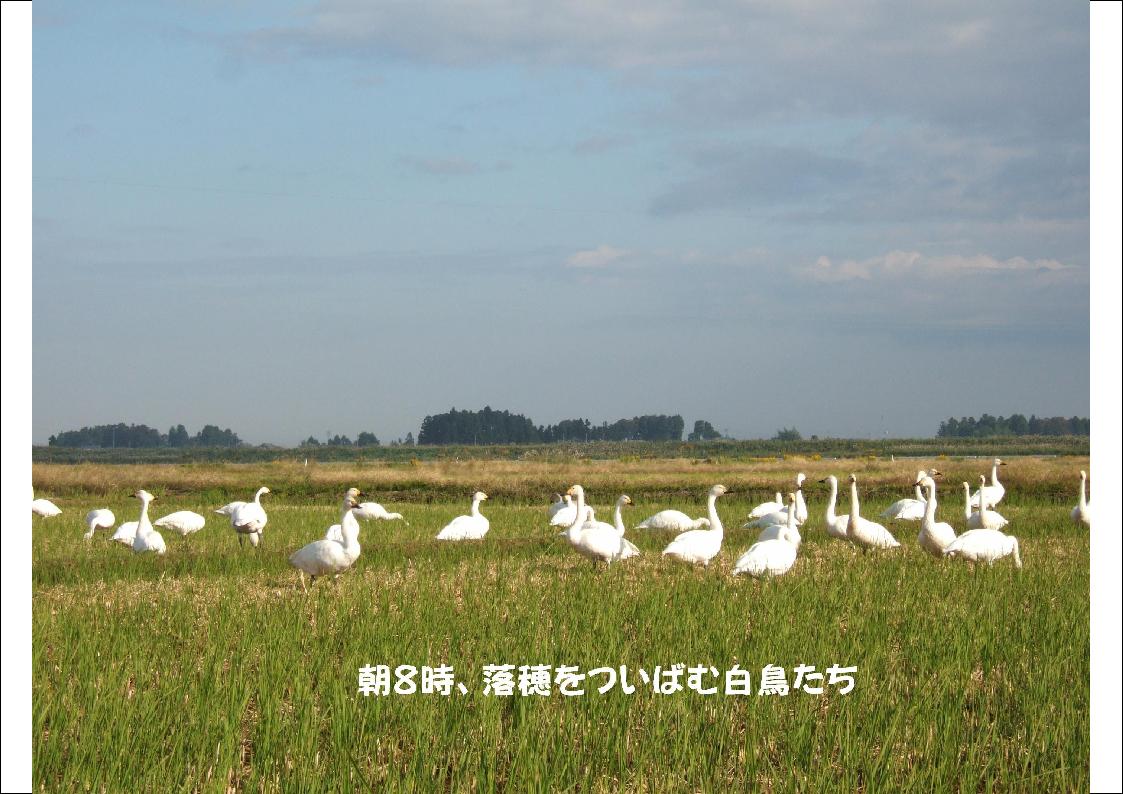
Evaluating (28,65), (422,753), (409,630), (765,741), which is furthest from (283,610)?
(28,65)

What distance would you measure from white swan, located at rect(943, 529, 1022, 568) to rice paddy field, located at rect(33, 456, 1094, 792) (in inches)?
8.3

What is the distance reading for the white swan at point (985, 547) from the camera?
13.3 metres

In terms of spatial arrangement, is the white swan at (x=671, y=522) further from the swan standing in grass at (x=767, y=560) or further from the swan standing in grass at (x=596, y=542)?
the swan standing in grass at (x=767, y=560)

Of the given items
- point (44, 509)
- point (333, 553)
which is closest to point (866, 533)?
point (333, 553)

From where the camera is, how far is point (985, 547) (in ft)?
43.7

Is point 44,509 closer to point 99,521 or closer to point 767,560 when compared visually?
point 99,521

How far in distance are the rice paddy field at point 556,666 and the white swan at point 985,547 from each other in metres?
0.21

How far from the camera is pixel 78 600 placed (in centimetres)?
1121

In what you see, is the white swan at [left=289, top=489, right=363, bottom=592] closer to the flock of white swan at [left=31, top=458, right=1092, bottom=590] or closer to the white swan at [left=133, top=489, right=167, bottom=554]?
the flock of white swan at [left=31, top=458, right=1092, bottom=590]

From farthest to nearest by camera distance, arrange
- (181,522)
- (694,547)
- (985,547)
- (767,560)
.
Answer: (181,522)
(985,547)
(694,547)
(767,560)

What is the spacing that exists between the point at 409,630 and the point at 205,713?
9.21 ft

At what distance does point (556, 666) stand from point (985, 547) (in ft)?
27.2

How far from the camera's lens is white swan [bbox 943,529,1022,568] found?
13.3 metres

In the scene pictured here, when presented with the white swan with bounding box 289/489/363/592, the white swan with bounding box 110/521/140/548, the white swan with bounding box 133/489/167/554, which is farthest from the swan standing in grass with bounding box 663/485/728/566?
the white swan with bounding box 110/521/140/548
